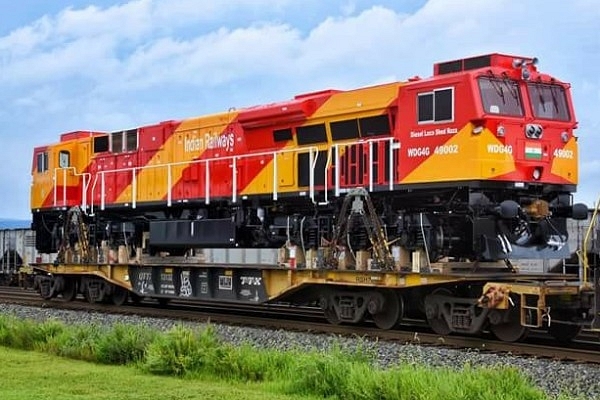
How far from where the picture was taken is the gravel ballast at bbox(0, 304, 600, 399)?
9.83 meters

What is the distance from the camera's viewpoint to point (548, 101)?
1526 centimetres

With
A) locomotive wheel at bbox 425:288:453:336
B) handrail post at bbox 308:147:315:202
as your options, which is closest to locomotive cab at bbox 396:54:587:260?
locomotive wheel at bbox 425:288:453:336

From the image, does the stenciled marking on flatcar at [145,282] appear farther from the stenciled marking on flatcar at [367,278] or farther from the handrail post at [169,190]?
the stenciled marking on flatcar at [367,278]

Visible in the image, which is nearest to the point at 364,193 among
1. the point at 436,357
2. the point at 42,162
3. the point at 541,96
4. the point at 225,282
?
the point at 541,96

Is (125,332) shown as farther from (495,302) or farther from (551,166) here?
(551,166)

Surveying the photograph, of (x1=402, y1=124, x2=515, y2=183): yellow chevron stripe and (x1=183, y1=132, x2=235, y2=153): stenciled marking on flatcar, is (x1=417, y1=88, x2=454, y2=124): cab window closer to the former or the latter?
(x1=402, y1=124, x2=515, y2=183): yellow chevron stripe

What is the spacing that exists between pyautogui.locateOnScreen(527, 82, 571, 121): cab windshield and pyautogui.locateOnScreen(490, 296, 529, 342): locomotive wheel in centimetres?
354

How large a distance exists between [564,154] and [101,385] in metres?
9.43

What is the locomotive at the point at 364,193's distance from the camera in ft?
46.9

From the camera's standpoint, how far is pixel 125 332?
1136 cm

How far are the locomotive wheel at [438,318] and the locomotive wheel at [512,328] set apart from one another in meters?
0.83

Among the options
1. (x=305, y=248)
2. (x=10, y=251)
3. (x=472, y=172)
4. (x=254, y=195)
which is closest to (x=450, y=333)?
(x=472, y=172)

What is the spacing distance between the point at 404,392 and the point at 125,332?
4.76 metres

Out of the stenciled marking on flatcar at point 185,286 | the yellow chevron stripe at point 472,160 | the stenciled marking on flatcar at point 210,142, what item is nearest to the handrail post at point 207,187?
the stenciled marking on flatcar at point 210,142
